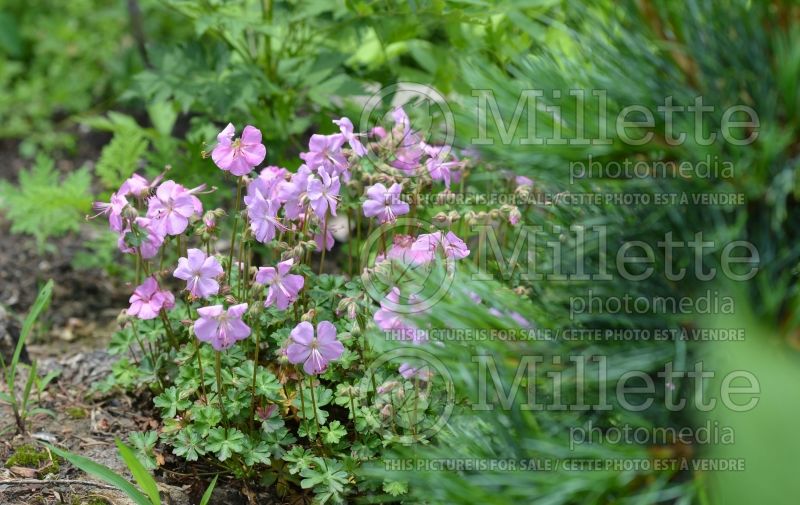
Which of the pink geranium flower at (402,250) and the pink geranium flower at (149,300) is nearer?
the pink geranium flower at (402,250)

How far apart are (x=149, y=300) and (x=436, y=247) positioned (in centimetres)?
72

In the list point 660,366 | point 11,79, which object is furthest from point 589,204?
point 11,79

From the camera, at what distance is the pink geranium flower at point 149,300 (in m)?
2.24

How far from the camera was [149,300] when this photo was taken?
2.27 m

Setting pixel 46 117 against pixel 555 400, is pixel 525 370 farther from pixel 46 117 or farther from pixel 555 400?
pixel 46 117

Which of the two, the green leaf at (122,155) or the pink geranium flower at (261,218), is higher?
the green leaf at (122,155)

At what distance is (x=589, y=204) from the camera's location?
5.06 feet

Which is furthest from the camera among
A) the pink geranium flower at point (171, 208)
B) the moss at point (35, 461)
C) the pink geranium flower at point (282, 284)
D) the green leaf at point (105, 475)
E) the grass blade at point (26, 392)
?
the grass blade at point (26, 392)

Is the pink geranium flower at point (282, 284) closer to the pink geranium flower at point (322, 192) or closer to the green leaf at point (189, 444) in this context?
the pink geranium flower at point (322, 192)

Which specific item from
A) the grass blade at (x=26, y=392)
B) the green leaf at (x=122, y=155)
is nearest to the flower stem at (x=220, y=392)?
the grass blade at (x=26, y=392)

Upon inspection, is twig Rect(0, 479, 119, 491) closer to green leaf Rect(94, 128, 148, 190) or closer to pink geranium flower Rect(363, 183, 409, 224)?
pink geranium flower Rect(363, 183, 409, 224)

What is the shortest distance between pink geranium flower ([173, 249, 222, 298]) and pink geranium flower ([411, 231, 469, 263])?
0.44 m

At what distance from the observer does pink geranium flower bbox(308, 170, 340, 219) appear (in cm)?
209

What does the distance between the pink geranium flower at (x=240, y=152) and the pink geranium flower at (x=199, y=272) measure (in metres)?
0.21
